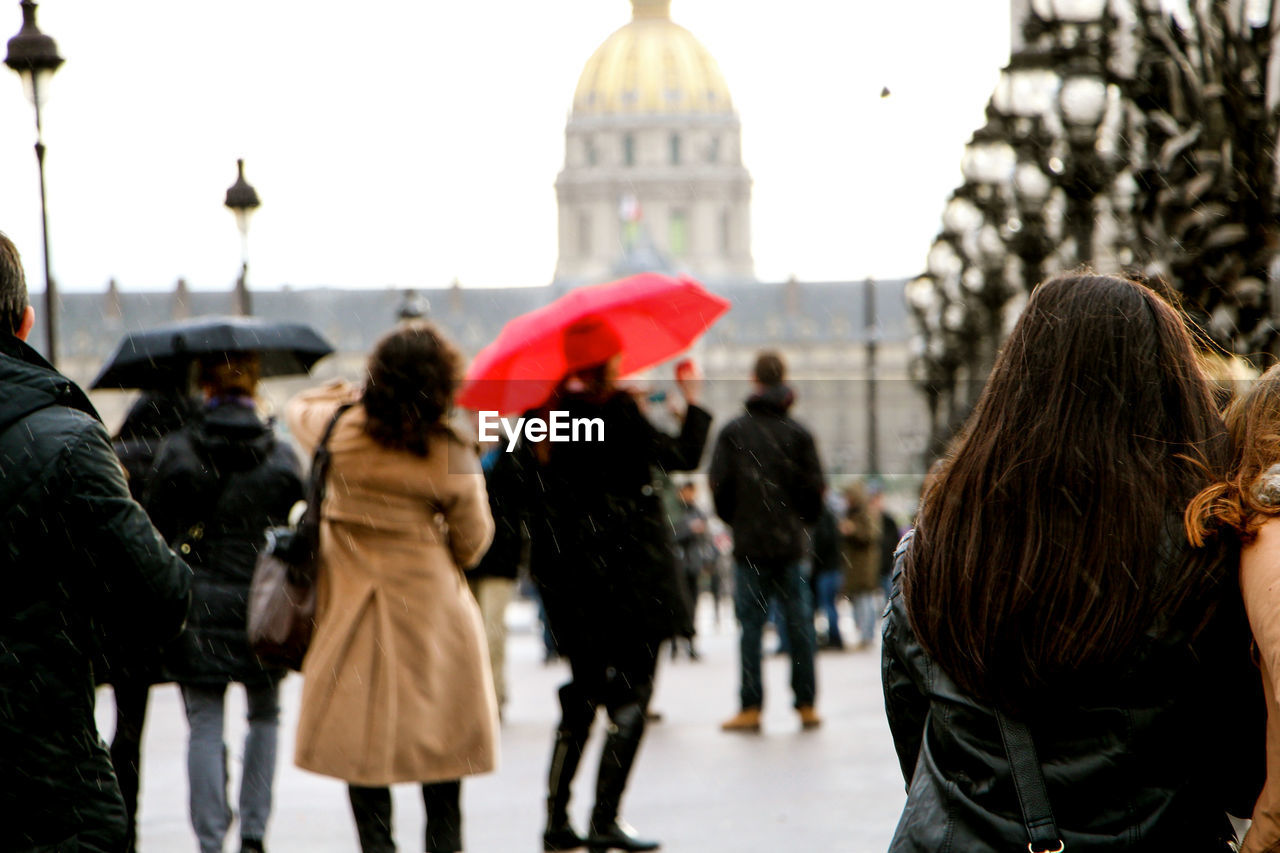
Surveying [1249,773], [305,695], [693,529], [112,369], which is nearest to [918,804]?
[1249,773]

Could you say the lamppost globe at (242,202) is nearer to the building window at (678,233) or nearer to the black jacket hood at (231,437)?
the black jacket hood at (231,437)

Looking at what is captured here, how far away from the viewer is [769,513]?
7859mm

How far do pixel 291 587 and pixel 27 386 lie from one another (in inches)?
75.8

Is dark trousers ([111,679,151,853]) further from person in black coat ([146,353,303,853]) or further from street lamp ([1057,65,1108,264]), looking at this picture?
street lamp ([1057,65,1108,264])

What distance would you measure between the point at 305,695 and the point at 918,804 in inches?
103

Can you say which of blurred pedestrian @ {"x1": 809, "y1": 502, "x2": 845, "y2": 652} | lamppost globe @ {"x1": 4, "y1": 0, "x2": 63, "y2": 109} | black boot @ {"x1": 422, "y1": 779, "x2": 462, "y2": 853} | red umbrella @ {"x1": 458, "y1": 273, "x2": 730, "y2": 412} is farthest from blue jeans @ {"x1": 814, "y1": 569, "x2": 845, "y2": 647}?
black boot @ {"x1": 422, "y1": 779, "x2": 462, "y2": 853}

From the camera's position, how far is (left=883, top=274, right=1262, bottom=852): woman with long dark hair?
2.13 meters

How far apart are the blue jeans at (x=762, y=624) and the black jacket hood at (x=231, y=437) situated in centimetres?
319

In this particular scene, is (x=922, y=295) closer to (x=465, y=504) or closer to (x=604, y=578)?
(x=604, y=578)

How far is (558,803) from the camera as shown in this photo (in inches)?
207

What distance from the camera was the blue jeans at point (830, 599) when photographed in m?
13.5

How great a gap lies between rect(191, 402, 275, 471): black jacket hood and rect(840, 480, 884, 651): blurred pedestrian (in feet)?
31.9

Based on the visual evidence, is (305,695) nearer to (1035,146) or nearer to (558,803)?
(558,803)

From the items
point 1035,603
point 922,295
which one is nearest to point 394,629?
point 1035,603
